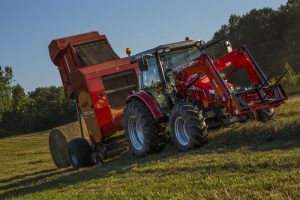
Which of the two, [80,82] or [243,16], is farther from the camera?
[243,16]

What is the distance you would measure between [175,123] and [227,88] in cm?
128

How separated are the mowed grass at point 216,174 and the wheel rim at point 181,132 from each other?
1.23 feet

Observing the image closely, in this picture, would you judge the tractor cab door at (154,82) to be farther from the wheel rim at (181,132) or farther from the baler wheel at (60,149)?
the baler wheel at (60,149)

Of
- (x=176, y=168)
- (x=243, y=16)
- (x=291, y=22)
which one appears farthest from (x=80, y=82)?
(x=243, y=16)

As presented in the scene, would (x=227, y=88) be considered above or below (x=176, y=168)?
above

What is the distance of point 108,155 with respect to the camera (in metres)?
13.3

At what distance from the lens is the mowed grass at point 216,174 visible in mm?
5984

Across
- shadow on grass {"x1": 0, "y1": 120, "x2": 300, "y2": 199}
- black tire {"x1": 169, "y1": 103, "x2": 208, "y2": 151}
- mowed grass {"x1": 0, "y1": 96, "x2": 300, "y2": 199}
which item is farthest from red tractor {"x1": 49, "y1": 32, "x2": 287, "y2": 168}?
mowed grass {"x1": 0, "y1": 96, "x2": 300, "y2": 199}

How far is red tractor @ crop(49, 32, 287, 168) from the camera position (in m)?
10.2

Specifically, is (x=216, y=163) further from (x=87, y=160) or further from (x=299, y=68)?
(x=299, y=68)

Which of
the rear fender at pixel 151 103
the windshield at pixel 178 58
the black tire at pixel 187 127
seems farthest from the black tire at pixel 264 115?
the rear fender at pixel 151 103

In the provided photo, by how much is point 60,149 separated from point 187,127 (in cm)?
702

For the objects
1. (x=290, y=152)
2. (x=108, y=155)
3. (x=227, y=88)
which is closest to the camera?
(x=290, y=152)

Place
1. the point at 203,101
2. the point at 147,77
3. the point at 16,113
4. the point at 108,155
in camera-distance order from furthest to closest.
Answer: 1. the point at 16,113
2. the point at 108,155
3. the point at 147,77
4. the point at 203,101
